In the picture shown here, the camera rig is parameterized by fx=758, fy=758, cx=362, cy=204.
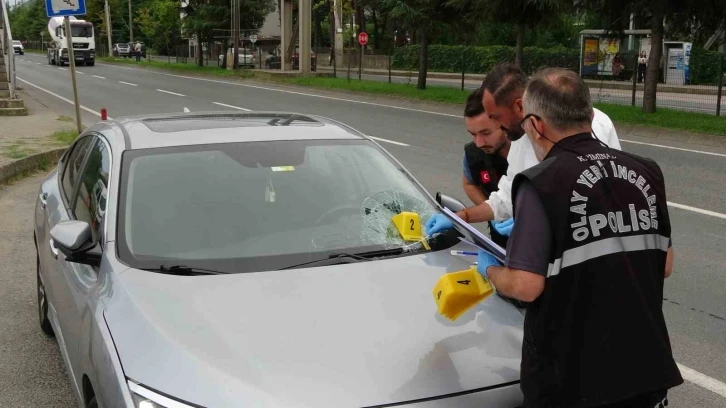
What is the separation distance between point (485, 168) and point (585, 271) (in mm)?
2027

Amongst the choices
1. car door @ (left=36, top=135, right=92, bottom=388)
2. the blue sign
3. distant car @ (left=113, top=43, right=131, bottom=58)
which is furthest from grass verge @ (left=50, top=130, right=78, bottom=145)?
distant car @ (left=113, top=43, right=131, bottom=58)

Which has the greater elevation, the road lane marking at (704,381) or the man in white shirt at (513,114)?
the man in white shirt at (513,114)

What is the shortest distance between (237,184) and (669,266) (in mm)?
1931

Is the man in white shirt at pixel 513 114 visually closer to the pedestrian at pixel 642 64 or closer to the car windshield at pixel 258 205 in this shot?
the car windshield at pixel 258 205

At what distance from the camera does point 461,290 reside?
2332 mm

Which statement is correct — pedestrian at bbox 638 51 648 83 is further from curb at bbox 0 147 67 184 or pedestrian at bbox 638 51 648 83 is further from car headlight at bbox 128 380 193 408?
car headlight at bbox 128 380 193 408

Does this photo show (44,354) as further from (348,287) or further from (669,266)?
(669,266)

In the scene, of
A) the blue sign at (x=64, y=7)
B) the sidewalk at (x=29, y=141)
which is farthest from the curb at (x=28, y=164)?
the blue sign at (x=64, y=7)

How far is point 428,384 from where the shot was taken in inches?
91.8

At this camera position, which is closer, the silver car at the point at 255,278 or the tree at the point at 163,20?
the silver car at the point at 255,278

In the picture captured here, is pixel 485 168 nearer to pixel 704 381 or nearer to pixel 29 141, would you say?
pixel 704 381

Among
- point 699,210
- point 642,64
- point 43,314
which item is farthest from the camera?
point 642,64

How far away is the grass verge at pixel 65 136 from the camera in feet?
43.9

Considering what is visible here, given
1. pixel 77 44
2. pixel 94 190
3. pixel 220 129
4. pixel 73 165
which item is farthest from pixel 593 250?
pixel 77 44
